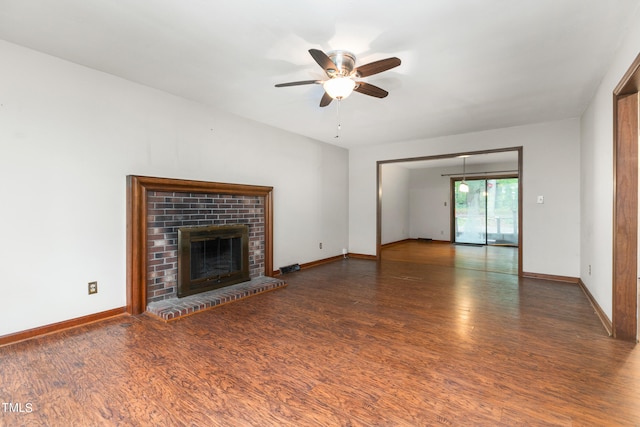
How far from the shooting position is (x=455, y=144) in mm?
5188

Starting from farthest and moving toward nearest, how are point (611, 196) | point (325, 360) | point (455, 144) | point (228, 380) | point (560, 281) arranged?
point (455, 144), point (560, 281), point (611, 196), point (325, 360), point (228, 380)

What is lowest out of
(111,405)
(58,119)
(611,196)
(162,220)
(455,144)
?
(111,405)

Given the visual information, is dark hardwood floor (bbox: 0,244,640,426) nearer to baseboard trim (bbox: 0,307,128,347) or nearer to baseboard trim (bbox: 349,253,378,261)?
baseboard trim (bbox: 0,307,128,347)

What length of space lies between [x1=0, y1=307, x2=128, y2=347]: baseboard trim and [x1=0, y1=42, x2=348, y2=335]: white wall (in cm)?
4

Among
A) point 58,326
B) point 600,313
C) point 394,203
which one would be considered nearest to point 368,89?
point 600,313

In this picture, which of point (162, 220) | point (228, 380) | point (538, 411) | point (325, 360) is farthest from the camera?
point (162, 220)

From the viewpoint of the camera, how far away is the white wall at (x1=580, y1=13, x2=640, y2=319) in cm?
239

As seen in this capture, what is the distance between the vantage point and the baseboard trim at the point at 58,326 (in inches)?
93.2

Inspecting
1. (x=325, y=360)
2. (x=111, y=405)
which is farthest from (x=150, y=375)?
(x=325, y=360)

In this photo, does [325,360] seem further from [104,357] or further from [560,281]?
[560,281]

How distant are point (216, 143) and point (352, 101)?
1.81 m

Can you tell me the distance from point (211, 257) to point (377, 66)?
2.83 m

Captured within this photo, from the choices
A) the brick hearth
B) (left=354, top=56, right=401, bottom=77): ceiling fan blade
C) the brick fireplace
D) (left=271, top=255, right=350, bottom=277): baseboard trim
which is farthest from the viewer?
(left=271, top=255, right=350, bottom=277): baseboard trim

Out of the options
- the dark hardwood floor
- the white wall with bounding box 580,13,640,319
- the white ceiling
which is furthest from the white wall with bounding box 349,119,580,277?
the dark hardwood floor
